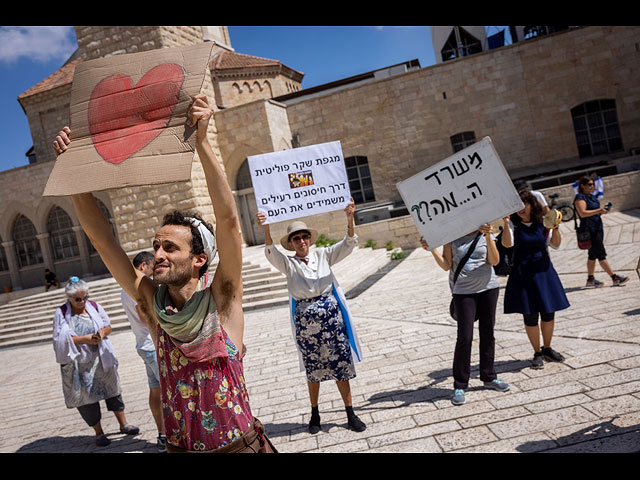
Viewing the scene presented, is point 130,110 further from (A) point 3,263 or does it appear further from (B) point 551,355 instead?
(A) point 3,263

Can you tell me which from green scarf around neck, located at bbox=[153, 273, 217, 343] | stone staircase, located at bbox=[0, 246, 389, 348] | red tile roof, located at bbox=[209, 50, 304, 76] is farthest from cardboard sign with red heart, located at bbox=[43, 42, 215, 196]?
red tile roof, located at bbox=[209, 50, 304, 76]

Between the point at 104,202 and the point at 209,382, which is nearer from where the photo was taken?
the point at 209,382

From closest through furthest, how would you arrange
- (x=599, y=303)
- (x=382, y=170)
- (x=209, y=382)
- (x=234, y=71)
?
(x=209, y=382)
(x=599, y=303)
(x=382, y=170)
(x=234, y=71)

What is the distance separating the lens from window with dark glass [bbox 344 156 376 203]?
76.8 feet

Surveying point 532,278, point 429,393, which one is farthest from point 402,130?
point 429,393

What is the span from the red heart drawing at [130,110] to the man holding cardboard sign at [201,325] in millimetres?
137

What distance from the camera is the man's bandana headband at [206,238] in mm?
2299

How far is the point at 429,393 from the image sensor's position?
16.2 ft

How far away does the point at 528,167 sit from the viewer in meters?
21.7

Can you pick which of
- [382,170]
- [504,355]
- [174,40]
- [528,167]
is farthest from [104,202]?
[504,355]

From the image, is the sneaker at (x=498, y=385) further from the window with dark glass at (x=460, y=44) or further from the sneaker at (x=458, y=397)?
the window with dark glass at (x=460, y=44)
